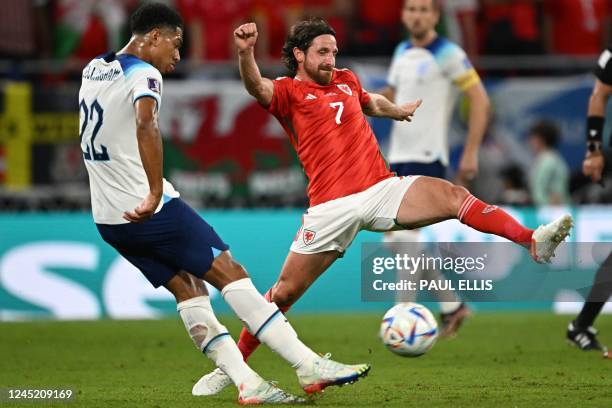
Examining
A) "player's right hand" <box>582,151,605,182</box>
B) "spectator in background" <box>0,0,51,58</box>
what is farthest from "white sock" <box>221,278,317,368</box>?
"spectator in background" <box>0,0,51,58</box>

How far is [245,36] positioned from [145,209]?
1.25 metres

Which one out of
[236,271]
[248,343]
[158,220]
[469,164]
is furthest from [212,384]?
[469,164]

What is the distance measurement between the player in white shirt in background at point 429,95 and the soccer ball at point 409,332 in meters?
2.47

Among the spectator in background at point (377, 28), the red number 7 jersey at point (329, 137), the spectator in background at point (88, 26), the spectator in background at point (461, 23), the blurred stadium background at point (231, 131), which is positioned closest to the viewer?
the red number 7 jersey at point (329, 137)

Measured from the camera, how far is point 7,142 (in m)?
14.1

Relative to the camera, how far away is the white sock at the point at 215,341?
22.4ft

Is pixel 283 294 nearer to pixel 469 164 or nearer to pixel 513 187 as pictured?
pixel 469 164

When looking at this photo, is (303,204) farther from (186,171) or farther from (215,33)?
(215,33)

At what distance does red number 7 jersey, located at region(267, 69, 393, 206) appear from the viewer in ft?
24.2

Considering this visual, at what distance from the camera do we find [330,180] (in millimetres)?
7406

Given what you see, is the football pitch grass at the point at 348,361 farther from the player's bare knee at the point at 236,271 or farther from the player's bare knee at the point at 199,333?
the player's bare knee at the point at 236,271

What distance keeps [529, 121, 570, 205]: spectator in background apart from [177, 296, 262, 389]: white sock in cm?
794

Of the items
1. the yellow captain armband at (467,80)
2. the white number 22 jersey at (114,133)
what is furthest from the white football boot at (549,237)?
the yellow captain armband at (467,80)

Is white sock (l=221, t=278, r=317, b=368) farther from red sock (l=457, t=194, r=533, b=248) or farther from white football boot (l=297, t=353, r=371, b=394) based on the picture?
red sock (l=457, t=194, r=533, b=248)
